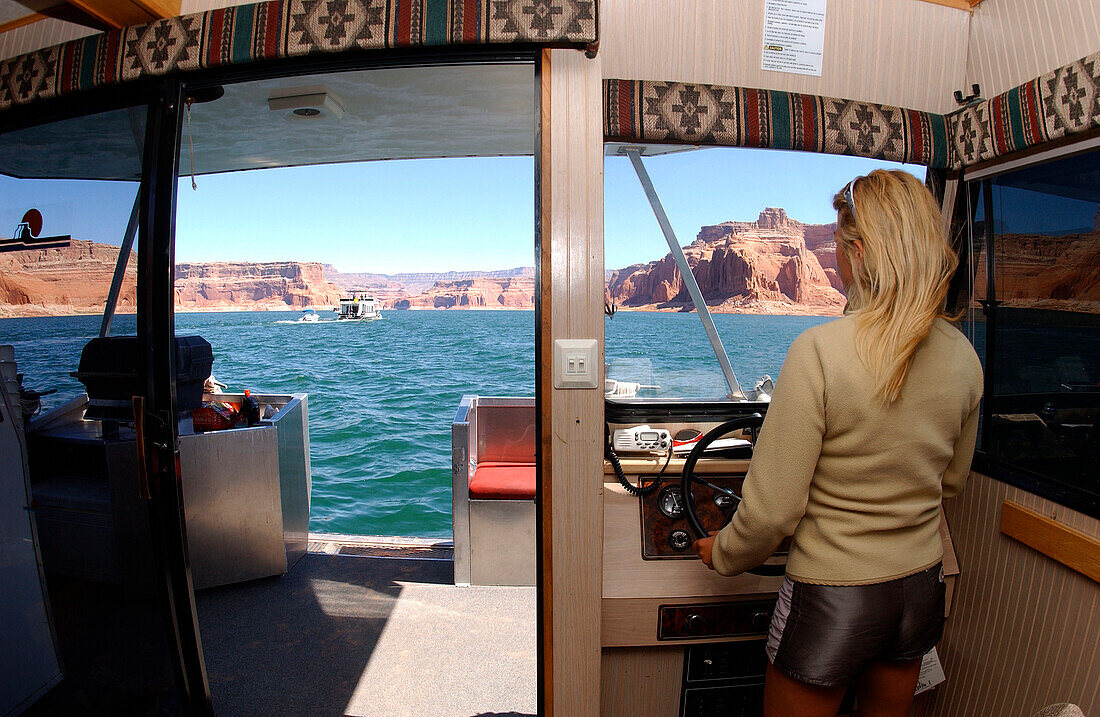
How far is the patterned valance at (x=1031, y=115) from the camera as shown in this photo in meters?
1.34

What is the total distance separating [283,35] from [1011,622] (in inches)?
94.5

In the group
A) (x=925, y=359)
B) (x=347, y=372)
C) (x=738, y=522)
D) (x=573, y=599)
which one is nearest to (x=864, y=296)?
(x=925, y=359)

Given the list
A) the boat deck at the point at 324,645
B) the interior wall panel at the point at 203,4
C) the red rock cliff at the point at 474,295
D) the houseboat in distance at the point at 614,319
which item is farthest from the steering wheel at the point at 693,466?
the red rock cliff at the point at 474,295

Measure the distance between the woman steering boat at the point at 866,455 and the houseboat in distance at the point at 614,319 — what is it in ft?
1.31

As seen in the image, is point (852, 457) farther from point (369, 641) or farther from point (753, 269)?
point (369, 641)

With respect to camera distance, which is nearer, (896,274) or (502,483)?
(896,274)

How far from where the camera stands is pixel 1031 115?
1.47 meters

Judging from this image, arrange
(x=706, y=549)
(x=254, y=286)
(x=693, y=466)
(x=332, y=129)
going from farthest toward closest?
(x=254, y=286) < (x=332, y=129) < (x=693, y=466) < (x=706, y=549)

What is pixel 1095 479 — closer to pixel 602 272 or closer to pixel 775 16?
pixel 602 272

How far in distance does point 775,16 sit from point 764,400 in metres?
1.13

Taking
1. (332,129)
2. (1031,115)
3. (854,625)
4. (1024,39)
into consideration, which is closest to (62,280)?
(332,129)

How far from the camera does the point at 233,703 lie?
1.96 m

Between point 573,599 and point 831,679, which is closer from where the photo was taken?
point 831,679

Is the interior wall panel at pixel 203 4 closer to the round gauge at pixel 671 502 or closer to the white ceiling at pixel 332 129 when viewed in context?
the white ceiling at pixel 332 129
